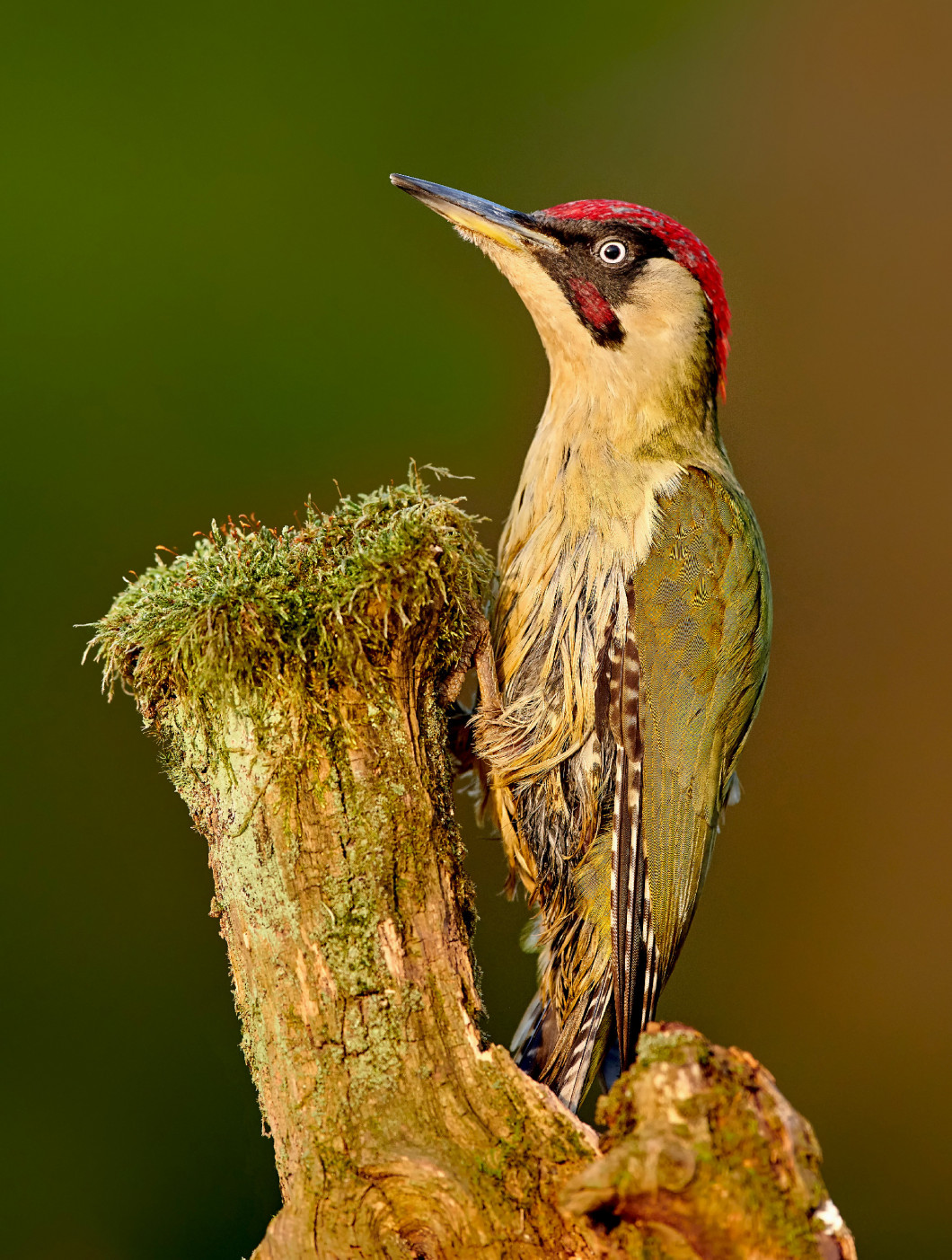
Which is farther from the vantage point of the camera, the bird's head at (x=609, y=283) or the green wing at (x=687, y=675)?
the bird's head at (x=609, y=283)

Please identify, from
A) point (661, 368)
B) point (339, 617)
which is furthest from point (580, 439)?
point (339, 617)

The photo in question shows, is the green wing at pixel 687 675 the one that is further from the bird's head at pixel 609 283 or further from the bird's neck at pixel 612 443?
the bird's head at pixel 609 283

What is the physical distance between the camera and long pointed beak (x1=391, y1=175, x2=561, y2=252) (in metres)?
2.41

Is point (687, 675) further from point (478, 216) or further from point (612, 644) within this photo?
point (478, 216)

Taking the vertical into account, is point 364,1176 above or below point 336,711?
below

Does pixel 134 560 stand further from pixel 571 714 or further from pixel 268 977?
pixel 268 977

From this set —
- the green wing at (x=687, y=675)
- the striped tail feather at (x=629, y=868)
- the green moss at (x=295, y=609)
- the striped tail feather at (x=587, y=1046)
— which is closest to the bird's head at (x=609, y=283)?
the green wing at (x=687, y=675)

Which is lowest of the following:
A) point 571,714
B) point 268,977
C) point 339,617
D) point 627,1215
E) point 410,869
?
point 627,1215

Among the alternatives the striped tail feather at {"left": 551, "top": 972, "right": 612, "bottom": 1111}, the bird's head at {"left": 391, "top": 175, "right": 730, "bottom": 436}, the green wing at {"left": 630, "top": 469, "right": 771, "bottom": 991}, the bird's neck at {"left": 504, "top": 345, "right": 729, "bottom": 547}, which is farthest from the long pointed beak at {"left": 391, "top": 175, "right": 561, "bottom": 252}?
the striped tail feather at {"left": 551, "top": 972, "right": 612, "bottom": 1111}

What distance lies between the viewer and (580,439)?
233 centimetres

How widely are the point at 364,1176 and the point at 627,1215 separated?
1.20 feet

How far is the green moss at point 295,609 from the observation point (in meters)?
1.58

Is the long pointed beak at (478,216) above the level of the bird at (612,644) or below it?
above

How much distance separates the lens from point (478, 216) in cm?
242
